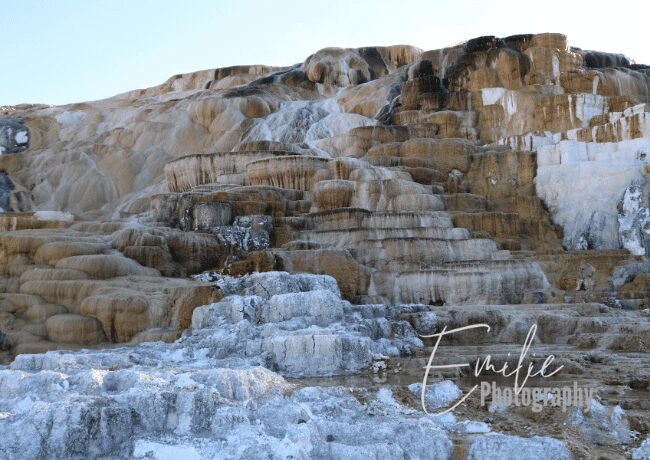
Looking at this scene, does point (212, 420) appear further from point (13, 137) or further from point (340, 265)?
point (13, 137)

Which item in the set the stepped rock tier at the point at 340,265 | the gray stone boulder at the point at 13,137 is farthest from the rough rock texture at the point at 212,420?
the gray stone boulder at the point at 13,137

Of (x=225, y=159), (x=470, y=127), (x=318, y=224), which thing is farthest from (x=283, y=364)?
(x=470, y=127)

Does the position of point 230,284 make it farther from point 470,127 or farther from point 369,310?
point 470,127

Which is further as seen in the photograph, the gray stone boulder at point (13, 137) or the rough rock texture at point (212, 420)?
the gray stone boulder at point (13, 137)

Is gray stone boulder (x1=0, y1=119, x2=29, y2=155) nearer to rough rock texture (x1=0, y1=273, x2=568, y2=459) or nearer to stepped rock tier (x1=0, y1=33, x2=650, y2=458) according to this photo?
stepped rock tier (x1=0, y1=33, x2=650, y2=458)

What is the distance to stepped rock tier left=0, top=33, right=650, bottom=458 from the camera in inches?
233

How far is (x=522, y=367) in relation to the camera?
891 cm

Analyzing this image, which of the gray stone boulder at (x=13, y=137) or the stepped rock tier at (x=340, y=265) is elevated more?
the gray stone boulder at (x=13, y=137)

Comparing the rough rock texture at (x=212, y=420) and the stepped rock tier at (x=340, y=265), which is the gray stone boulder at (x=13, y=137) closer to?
the stepped rock tier at (x=340, y=265)

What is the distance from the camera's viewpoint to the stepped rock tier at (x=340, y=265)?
19.5 ft

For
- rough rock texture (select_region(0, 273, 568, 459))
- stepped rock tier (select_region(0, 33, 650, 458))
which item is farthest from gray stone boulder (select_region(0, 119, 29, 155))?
rough rock texture (select_region(0, 273, 568, 459))

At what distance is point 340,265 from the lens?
1380 centimetres

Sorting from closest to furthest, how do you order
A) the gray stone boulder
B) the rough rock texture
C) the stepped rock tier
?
the rough rock texture, the stepped rock tier, the gray stone boulder

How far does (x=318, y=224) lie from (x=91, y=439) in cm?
1132
